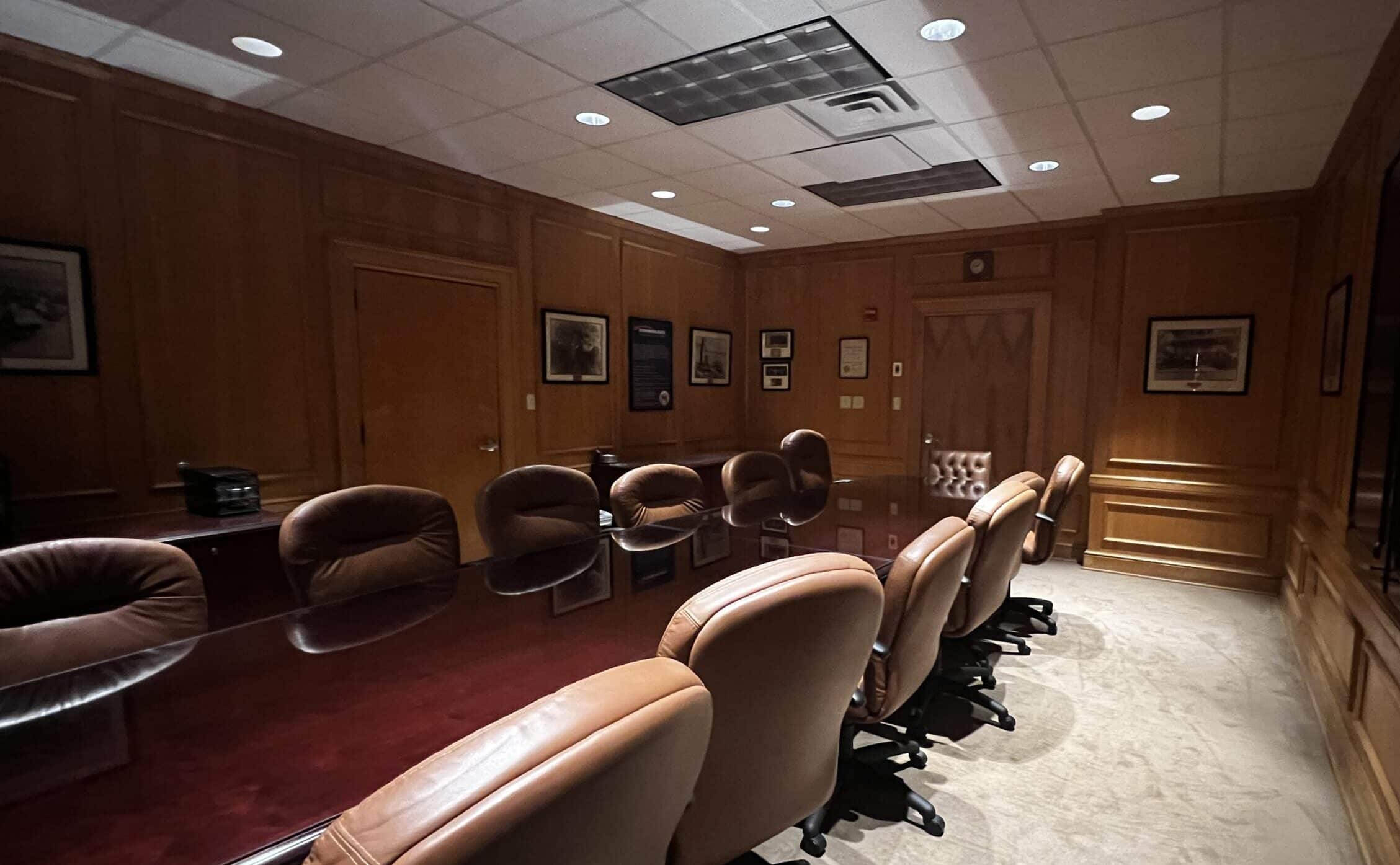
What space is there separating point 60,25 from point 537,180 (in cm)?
226

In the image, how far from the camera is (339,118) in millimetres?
3311

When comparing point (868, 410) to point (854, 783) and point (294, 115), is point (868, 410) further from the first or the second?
point (294, 115)

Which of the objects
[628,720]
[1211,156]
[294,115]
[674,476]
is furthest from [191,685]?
[1211,156]

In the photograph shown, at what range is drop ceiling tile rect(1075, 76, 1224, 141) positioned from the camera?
9.30 feet

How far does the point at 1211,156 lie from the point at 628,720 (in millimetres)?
4584

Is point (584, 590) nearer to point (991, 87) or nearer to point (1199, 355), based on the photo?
point (991, 87)

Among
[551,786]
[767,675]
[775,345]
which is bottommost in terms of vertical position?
[767,675]

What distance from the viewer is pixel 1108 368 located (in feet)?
16.7

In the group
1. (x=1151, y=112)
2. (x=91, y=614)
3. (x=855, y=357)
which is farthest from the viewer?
(x=855, y=357)

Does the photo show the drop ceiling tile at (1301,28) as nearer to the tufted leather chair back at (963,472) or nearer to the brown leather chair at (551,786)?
the tufted leather chair back at (963,472)

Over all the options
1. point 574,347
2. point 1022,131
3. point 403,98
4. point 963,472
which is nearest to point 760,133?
point 1022,131

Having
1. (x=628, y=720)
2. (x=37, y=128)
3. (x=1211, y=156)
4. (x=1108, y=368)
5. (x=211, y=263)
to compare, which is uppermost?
(x=1211, y=156)

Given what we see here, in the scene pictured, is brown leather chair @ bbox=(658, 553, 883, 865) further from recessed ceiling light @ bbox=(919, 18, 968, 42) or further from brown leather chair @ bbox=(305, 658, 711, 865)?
Answer: recessed ceiling light @ bbox=(919, 18, 968, 42)

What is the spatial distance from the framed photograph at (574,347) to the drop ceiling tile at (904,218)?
2.10 meters
